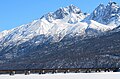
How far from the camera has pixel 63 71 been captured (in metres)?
96.3

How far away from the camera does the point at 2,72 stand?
88312mm

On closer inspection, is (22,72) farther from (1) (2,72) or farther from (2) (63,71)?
(2) (63,71)

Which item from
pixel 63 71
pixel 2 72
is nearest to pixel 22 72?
pixel 2 72

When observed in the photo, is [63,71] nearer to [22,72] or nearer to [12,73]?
[22,72]

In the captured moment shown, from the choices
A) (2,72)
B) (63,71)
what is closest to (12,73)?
(2,72)

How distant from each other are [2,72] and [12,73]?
5822 millimetres

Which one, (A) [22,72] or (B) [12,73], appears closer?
(B) [12,73]

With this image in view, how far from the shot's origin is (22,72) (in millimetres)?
90562

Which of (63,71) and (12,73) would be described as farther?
(63,71)

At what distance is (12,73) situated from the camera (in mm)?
83250

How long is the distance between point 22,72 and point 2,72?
4.85 metres

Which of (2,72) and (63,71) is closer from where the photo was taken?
(2,72)

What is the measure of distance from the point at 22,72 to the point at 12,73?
7461 mm
